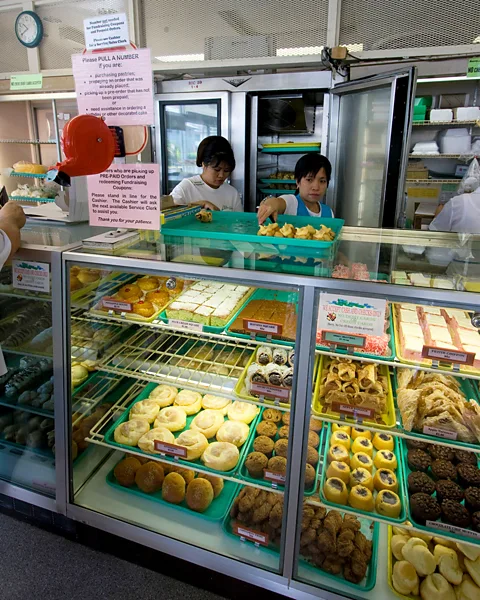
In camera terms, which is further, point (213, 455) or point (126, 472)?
point (126, 472)

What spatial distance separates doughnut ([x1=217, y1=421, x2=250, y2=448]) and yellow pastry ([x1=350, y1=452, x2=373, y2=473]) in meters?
0.51

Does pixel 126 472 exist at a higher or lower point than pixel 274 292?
lower

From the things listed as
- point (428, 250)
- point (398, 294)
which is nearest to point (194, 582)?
point (398, 294)

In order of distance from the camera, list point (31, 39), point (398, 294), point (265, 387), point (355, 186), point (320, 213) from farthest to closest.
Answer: point (31, 39) → point (355, 186) → point (320, 213) → point (265, 387) → point (398, 294)

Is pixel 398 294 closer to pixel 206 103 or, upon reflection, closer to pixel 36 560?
pixel 36 560

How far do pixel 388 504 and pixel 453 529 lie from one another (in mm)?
237

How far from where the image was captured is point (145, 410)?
7.42ft

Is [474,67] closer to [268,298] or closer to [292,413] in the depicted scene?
[268,298]

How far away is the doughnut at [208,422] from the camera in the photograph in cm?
213

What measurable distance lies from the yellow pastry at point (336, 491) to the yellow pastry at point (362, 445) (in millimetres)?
240

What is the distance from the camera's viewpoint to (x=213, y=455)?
1968mm

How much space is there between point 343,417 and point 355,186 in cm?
280

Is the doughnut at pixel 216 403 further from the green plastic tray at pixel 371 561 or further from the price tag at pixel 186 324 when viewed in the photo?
the price tag at pixel 186 324

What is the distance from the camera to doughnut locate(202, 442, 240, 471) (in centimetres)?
194
